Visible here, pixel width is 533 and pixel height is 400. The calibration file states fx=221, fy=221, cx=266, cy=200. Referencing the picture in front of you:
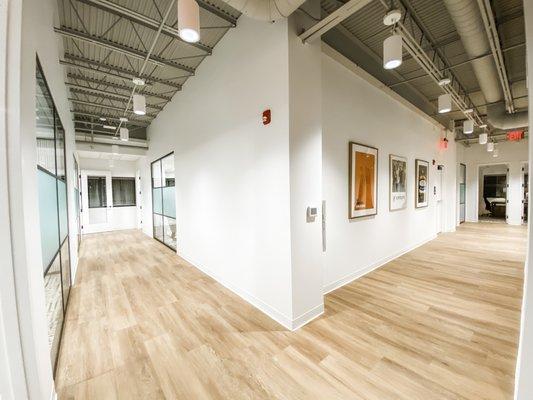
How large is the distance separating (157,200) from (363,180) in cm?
Answer: 614

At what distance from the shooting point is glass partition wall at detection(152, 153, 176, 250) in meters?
5.89

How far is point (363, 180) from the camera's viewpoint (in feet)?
12.1

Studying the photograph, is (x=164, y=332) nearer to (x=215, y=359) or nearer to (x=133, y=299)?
(x=215, y=359)

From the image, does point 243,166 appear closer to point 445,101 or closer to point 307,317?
point 307,317

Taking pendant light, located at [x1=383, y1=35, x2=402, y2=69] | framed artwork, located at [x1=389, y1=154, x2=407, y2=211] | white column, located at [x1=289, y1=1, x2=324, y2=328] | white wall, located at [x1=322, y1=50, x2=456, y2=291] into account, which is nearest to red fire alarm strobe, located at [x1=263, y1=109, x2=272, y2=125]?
white column, located at [x1=289, y1=1, x2=324, y2=328]

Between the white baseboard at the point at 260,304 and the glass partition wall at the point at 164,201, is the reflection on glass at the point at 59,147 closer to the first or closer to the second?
the glass partition wall at the point at 164,201

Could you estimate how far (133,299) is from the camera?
316 cm

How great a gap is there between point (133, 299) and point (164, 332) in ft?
3.64

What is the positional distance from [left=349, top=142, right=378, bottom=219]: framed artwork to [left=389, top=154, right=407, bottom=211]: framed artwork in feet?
2.11

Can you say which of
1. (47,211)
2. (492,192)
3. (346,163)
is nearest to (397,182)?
(346,163)

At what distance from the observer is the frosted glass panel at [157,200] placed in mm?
6745

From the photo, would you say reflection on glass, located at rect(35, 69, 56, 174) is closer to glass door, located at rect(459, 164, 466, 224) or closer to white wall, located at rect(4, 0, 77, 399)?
white wall, located at rect(4, 0, 77, 399)

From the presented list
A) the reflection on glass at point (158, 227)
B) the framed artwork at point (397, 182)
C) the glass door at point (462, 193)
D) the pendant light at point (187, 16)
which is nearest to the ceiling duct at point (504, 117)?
the framed artwork at point (397, 182)

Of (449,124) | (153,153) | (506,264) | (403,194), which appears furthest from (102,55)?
(449,124)
